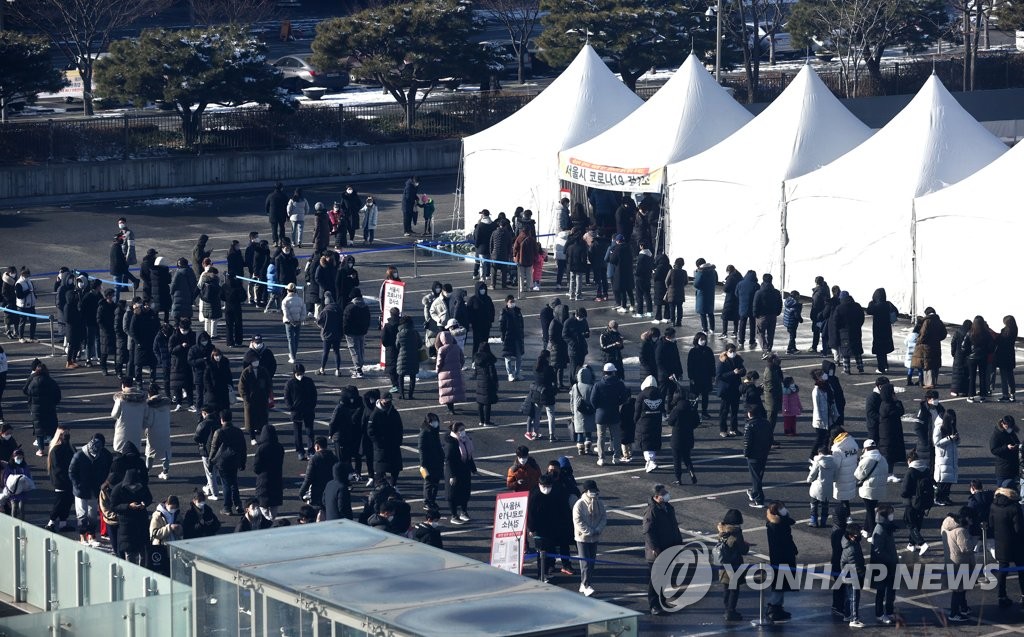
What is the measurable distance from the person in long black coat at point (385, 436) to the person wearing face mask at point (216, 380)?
10.6ft

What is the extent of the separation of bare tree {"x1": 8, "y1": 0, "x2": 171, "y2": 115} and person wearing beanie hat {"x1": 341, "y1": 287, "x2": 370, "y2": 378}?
26317mm

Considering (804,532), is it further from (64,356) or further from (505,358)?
(64,356)

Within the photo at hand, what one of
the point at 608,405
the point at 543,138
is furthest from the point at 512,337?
the point at 543,138

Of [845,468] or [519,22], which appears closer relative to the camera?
[845,468]

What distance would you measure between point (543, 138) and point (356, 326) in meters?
11.1

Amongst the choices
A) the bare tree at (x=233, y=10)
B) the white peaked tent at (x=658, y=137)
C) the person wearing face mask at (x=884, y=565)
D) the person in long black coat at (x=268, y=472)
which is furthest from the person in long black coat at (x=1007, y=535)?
the bare tree at (x=233, y=10)

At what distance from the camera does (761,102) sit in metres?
53.6

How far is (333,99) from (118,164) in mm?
13334

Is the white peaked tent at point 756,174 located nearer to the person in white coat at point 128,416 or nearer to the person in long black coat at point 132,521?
the person in white coat at point 128,416

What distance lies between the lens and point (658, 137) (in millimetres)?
32594

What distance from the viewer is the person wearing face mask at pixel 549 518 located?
55.9 feet

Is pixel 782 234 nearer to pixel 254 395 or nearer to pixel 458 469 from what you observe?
pixel 254 395

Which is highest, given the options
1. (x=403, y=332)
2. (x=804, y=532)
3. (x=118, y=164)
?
(x=118, y=164)

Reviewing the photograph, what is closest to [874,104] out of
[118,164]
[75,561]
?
[118,164]
